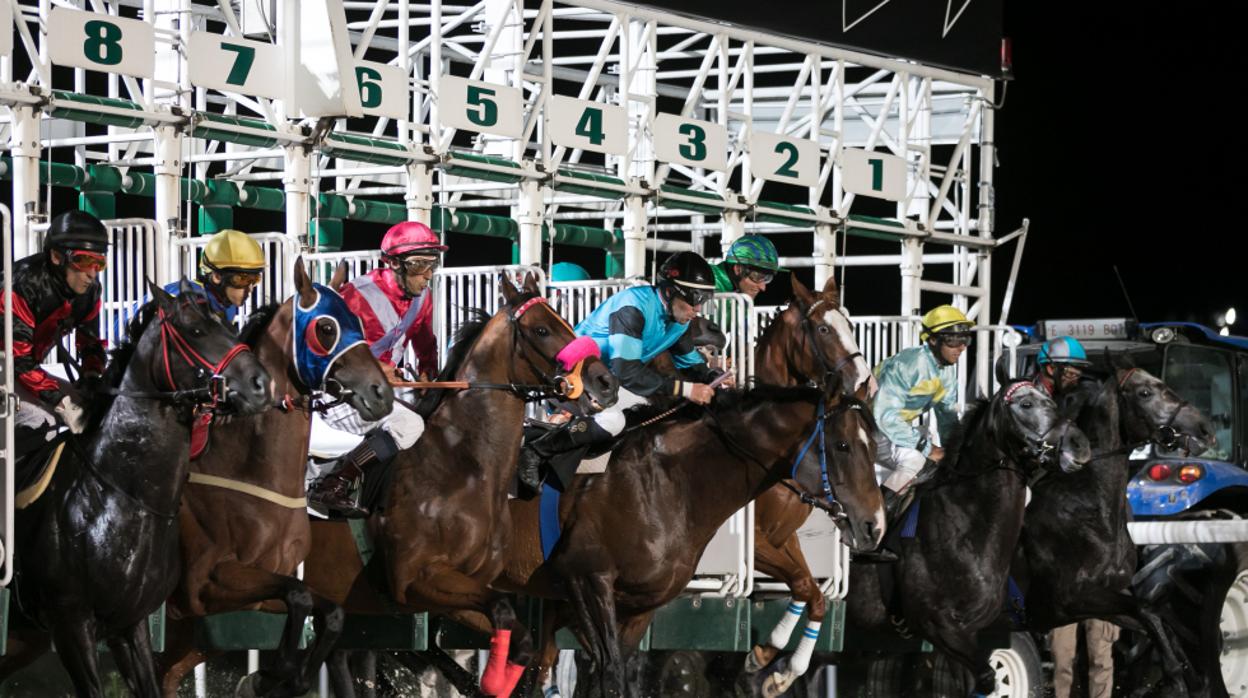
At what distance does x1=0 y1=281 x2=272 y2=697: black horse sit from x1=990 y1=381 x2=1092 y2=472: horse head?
14.9 ft

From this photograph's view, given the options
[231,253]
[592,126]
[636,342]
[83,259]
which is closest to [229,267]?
[231,253]

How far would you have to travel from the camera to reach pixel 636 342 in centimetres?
923

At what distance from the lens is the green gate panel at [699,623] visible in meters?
9.68

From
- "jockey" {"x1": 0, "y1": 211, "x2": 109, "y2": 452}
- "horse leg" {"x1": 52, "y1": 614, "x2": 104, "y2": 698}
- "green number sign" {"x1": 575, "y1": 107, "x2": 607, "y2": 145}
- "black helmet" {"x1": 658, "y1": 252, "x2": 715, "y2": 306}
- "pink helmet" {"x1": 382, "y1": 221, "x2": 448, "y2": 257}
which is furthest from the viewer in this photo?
"green number sign" {"x1": 575, "y1": 107, "x2": 607, "y2": 145}

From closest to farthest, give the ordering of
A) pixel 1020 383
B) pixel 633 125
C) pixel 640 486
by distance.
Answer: pixel 640 486 → pixel 1020 383 → pixel 633 125

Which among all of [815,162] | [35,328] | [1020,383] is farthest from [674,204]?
[35,328]

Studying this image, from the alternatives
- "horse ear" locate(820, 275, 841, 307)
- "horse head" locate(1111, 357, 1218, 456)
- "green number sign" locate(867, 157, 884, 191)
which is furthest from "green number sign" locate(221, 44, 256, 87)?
"green number sign" locate(867, 157, 884, 191)

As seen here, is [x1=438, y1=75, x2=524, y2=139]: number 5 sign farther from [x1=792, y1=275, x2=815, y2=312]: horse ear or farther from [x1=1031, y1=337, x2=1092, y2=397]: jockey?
[x1=1031, y1=337, x2=1092, y2=397]: jockey

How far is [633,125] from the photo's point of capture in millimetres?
14531

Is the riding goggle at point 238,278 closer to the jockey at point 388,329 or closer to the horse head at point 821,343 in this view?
the jockey at point 388,329

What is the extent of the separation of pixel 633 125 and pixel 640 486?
6043 millimetres

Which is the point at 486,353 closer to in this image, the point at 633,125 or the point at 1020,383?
the point at 1020,383

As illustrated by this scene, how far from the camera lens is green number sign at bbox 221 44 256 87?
10344mm

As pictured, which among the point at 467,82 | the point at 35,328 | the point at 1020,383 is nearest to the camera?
the point at 35,328
